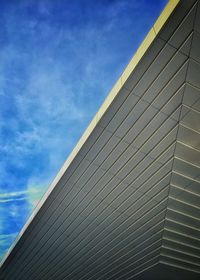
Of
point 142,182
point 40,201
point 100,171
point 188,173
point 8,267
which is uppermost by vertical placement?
point 8,267

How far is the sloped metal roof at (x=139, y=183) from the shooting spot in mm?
Result: 5992

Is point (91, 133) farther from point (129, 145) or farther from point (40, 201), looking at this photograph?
point (40, 201)

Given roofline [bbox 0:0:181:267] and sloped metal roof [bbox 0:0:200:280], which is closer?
roofline [bbox 0:0:181:267]

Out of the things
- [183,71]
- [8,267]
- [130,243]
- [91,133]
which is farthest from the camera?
[8,267]

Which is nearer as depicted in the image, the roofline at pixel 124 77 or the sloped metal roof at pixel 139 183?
the roofline at pixel 124 77

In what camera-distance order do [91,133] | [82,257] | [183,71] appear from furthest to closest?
1. [82,257]
2. [91,133]
3. [183,71]

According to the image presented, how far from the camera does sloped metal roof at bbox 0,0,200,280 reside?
599cm

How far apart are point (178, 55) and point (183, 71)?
440 mm

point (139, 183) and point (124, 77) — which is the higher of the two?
point (124, 77)

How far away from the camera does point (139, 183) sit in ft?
30.2

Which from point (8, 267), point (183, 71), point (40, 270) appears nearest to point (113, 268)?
point (40, 270)

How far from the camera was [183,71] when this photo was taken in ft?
19.9

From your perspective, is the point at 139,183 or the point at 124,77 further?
the point at 139,183

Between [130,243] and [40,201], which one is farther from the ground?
[40,201]
